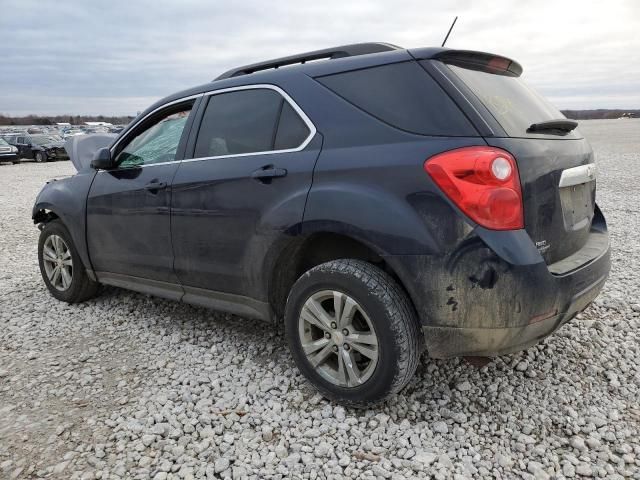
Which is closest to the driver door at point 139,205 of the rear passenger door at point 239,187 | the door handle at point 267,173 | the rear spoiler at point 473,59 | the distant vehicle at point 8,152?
the rear passenger door at point 239,187

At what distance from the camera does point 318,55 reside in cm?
319

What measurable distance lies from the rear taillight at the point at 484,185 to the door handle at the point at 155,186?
6.52 feet

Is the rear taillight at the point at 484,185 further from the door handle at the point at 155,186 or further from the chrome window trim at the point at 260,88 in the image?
the door handle at the point at 155,186

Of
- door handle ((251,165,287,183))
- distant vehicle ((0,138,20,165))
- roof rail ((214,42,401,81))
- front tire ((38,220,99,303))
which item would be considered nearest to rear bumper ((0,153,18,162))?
distant vehicle ((0,138,20,165))

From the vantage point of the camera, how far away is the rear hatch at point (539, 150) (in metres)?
2.40

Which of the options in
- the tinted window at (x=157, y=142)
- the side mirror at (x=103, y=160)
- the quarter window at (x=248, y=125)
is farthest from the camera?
the side mirror at (x=103, y=160)

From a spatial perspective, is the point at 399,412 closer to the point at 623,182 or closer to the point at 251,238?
the point at 251,238

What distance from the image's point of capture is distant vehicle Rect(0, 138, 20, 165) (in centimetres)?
2614

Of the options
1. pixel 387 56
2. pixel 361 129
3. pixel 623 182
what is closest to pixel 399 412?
pixel 361 129

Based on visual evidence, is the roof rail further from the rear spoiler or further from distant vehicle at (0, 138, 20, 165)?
distant vehicle at (0, 138, 20, 165)

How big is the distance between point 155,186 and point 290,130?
1.18 metres

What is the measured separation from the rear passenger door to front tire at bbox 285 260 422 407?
13.2 inches

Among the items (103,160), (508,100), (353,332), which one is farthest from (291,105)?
(103,160)

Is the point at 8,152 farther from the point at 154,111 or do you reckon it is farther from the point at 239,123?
the point at 239,123
